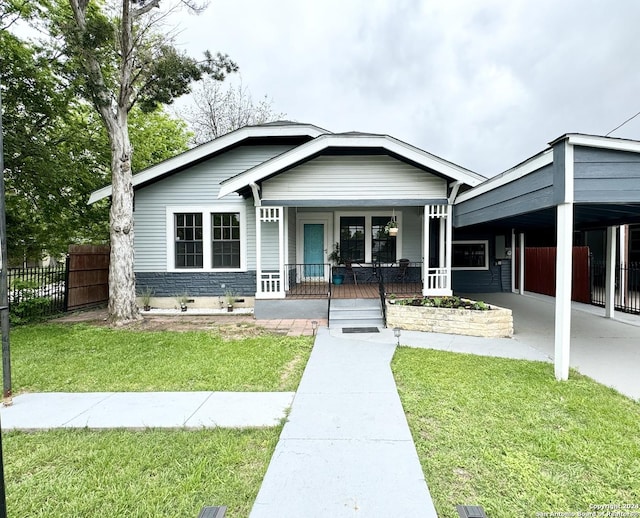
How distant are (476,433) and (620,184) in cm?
348

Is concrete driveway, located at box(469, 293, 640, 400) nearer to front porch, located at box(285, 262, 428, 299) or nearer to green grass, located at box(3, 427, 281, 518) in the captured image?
front porch, located at box(285, 262, 428, 299)

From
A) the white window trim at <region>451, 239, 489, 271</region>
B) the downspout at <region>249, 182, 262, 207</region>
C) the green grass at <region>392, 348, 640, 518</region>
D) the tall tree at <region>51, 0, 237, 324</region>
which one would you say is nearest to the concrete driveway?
the green grass at <region>392, 348, 640, 518</region>

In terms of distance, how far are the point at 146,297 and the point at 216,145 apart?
4914mm

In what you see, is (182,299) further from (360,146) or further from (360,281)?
(360,146)

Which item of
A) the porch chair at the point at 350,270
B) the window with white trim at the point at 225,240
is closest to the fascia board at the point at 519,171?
the porch chair at the point at 350,270

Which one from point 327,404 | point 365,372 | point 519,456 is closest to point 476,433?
point 519,456

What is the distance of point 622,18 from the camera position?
52.2 ft

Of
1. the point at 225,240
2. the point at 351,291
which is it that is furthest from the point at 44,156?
the point at 351,291

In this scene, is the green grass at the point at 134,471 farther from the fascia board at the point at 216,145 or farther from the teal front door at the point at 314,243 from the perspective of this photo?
the teal front door at the point at 314,243

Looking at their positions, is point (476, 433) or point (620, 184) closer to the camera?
point (476, 433)

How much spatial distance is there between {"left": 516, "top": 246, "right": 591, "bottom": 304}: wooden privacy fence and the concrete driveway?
2.01 ft

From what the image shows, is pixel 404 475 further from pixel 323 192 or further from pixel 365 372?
pixel 323 192

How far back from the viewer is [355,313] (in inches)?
317

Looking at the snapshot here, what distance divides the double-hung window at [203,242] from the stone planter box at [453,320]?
4993mm
